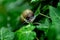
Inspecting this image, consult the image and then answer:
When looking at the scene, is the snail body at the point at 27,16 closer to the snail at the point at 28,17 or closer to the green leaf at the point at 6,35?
the snail at the point at 28,17

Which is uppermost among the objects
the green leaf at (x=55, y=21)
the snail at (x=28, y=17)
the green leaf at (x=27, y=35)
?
the snail at (x=28, y=17)

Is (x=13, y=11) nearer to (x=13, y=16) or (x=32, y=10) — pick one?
(x=13, y=16)

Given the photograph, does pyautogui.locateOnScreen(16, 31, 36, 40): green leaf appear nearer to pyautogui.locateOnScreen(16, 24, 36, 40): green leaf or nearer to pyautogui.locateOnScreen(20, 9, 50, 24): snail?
pyautogui.locateOnScreen(16, 24, 36, 40): green leaf

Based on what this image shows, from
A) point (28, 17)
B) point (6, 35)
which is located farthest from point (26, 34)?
point (28, 17)

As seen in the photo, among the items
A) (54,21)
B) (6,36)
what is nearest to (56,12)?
(54,21)

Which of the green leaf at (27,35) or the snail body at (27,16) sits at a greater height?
the snail body at (27,16)

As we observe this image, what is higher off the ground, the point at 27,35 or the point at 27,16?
the point at 27,16

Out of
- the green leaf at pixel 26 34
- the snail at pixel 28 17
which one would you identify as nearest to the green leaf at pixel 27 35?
the green leaf at pixel 26 34

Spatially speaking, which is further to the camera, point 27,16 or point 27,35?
point 27,16

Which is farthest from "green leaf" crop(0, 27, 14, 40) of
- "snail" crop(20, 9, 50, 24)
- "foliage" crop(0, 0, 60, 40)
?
"snail" crop(20, 9, 50, 24)

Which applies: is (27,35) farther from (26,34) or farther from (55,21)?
(55,21)

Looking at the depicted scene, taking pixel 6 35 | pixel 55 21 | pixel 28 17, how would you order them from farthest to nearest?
pixel 28 17 → pixel 6 35 → pixel 55 21
